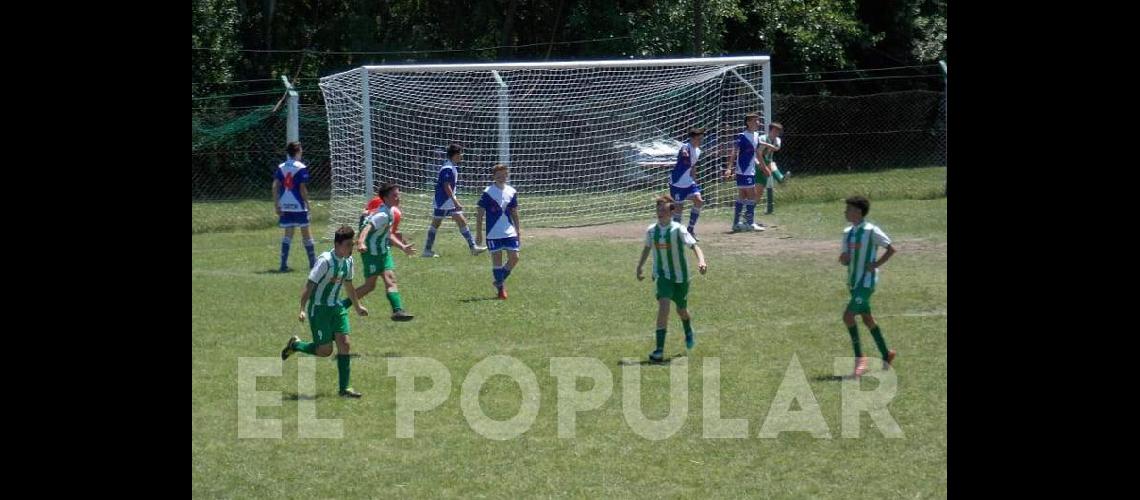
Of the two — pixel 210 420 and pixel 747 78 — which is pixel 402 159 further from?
pixel 210 420

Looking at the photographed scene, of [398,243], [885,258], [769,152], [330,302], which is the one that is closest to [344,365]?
[330,302]

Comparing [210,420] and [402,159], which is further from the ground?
[402,159]

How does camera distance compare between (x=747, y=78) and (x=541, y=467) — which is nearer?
(x=541, y=467)

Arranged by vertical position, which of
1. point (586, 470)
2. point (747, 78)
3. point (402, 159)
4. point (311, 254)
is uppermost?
point (747, 78)

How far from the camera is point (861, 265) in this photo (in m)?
10.9

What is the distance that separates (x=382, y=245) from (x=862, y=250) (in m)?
5.07

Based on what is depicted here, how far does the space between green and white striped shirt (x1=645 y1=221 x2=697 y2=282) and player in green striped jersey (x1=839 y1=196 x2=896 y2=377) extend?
1.51 meters

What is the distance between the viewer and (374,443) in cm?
916

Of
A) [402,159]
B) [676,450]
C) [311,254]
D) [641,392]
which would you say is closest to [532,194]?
[402,159]

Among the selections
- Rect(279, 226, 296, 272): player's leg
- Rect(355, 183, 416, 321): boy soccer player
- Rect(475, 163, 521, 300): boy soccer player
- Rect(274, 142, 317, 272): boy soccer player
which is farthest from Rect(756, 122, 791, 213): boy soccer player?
Rect(355, 183, 416, 321): boy soccer player

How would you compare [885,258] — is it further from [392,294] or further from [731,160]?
[731,160]

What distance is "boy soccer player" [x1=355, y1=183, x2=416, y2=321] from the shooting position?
12961mm

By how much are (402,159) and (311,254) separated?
5406 mm

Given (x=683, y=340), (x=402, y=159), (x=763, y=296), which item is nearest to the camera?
(x=683, y=340)
